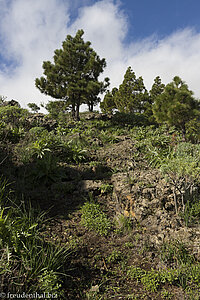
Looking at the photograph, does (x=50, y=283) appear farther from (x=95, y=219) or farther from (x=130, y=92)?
(x=130, y=92)

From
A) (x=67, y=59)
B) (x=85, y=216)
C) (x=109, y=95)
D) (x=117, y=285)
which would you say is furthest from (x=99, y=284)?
(x=109, y=95)

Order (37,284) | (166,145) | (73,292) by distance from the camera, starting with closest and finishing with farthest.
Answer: (37,284)
(73,292)
(166,145)

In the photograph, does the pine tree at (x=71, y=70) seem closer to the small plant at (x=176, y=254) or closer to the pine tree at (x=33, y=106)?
the pine tree at (x=33, y=106)

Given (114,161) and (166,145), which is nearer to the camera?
(114,161)

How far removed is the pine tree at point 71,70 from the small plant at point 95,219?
11433 mm

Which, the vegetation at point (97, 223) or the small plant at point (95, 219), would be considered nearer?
the vegetation at point (97, 223)

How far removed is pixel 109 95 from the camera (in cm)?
3123

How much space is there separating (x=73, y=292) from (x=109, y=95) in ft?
101

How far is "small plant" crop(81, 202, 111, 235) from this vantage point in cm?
373

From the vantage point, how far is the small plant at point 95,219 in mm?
3734

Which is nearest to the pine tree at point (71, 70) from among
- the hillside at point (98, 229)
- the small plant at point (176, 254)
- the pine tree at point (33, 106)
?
the pine tree at point (33, 106)

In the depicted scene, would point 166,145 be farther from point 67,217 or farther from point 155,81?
point 155,81

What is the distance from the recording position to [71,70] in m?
14.9

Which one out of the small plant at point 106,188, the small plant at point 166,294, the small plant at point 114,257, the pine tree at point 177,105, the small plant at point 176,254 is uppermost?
the pine tree at point 177,105
